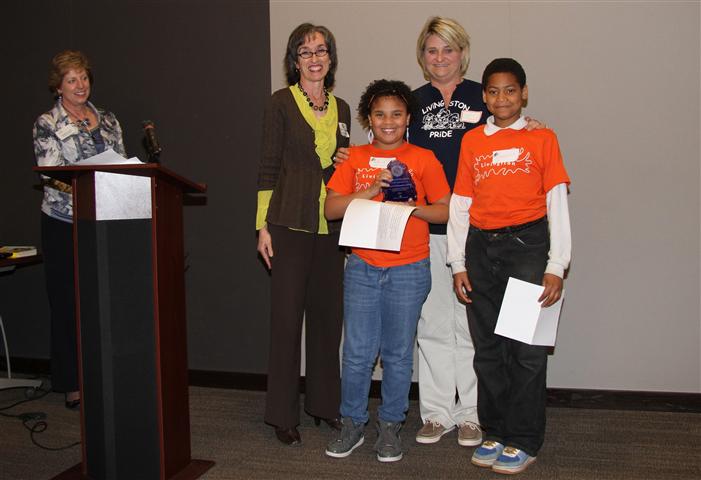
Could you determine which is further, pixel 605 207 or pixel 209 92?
pixel 209 92

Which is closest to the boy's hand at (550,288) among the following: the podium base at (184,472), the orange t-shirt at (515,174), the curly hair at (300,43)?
the orange t-shirt at (515,174)

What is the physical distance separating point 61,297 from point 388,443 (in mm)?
2035

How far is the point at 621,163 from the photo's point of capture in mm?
3398

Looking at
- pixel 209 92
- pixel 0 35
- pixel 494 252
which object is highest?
pixel 0 35

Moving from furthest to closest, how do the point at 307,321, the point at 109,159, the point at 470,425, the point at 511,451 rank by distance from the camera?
the point at 307,321, the point at 470,425, the point at 511,451, the point at 109,159

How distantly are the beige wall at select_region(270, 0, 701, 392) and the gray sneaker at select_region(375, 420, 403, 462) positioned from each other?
1160mm

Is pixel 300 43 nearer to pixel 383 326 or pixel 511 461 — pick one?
pixel 383 326

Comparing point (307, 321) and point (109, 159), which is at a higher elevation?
point (109, 159)

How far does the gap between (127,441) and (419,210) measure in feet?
4.61

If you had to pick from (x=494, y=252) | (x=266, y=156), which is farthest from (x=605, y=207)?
(x=266, y=156)

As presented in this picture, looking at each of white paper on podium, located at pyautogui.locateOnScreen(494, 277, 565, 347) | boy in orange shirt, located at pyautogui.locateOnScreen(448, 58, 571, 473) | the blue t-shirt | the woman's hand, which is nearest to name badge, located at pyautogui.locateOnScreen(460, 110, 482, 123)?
the blue t-shirt

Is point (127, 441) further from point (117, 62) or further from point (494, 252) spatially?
point (117, 62)

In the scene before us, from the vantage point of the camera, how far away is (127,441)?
94.0 inches

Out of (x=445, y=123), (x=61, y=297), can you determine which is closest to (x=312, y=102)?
(x=445, y=123)
